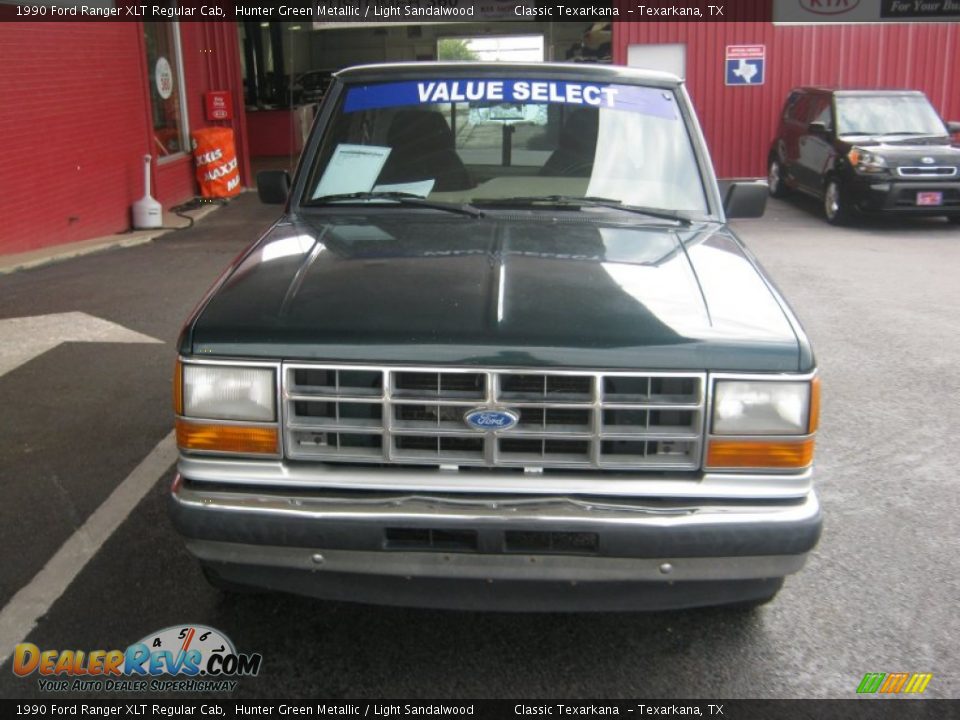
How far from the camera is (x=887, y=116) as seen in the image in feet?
44.0

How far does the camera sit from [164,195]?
13.7 metres

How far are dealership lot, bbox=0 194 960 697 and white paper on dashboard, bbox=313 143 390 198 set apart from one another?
157cm

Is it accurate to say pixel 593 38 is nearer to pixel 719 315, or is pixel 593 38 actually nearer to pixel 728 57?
pixel 728 57

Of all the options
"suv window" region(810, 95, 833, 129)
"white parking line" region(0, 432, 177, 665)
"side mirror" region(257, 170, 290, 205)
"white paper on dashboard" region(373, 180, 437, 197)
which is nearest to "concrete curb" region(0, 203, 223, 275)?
"white parking line" region(0, 432, 177, 665)

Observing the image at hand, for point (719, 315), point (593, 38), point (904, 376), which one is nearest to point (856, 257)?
point (904, 376)

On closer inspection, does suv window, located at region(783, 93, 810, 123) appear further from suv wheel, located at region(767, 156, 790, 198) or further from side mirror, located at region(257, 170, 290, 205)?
side mirror, located at region(257, 170, 290, 205)

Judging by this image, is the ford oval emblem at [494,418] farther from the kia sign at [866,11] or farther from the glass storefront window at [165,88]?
the kia sign at [866,11]

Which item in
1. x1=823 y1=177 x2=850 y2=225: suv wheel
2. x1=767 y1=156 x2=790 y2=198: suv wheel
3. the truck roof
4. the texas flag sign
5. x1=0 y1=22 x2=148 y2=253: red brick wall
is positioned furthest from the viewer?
the texas flag sign

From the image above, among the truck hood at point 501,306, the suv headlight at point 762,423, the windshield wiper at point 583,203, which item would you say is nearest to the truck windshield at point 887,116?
the windshield wiper at point 583,203

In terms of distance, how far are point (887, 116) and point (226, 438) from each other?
1283 centimetres

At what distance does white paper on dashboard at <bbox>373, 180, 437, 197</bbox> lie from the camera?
13.3ft

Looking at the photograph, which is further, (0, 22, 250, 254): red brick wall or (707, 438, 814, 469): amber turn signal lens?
(0, 22, 250, 254): red brick wall

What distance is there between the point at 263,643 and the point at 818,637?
185 cm

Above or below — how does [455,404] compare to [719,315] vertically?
below
